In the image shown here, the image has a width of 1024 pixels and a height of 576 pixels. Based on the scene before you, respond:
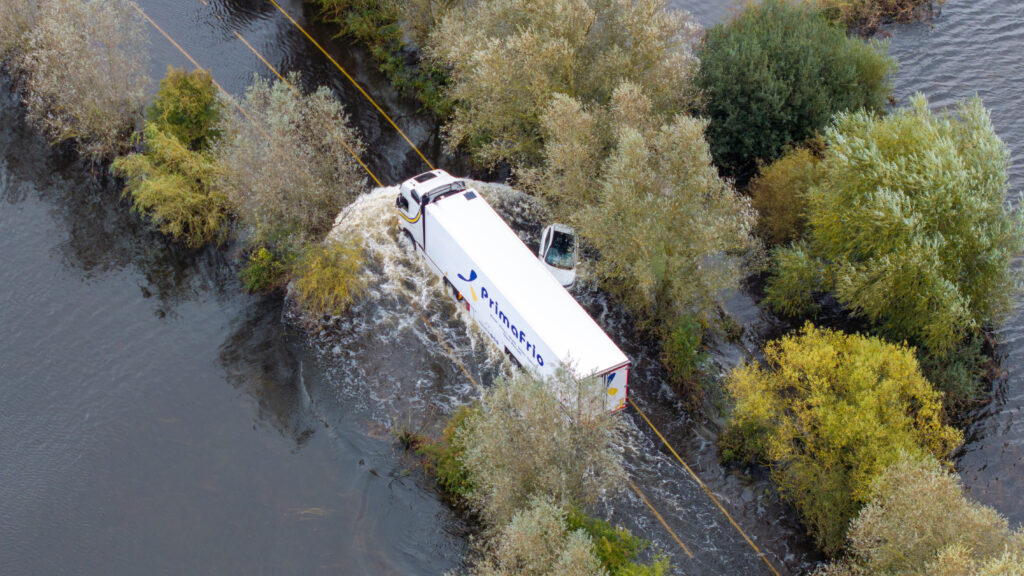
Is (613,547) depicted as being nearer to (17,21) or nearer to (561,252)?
(561,252)

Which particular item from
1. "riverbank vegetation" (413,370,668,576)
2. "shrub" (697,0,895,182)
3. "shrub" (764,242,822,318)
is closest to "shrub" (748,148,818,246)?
"shrub" (764,242,822,318)

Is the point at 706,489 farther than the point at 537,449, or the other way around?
the point at 706,489

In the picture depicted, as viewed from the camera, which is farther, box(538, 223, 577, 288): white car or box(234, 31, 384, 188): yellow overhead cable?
box(234, 31, 384, 188): yellow overhead cable

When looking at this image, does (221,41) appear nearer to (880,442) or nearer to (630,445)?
(630,445)

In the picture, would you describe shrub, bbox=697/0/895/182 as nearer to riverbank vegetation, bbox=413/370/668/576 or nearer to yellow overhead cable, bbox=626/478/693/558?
yellow overhead cable, bbox=626/478/693/558

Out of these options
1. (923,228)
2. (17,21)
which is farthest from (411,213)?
(17,21)

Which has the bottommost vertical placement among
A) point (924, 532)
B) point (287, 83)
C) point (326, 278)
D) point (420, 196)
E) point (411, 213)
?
point (924, 532)
